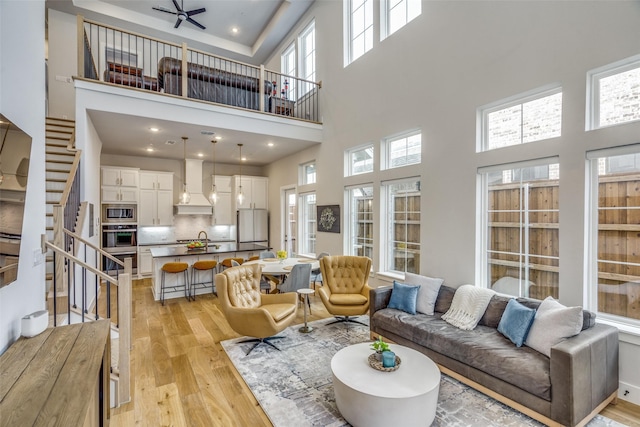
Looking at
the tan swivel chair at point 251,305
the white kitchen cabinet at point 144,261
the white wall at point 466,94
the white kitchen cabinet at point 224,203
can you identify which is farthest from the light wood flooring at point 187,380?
the white kitchen cabinet at point 224,203

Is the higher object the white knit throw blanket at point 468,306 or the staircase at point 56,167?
the staircase at point 56,167

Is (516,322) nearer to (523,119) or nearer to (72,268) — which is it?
(523,119)

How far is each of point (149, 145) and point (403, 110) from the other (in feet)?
18.4

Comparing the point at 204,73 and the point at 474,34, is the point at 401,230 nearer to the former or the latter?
the point at 474,34

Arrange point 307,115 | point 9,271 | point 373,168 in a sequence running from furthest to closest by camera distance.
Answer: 1. point 307,115
2. point 373,168
3. point 9,271

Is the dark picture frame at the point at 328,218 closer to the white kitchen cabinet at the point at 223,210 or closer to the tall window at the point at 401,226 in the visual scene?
the tall window at the point at 401,226

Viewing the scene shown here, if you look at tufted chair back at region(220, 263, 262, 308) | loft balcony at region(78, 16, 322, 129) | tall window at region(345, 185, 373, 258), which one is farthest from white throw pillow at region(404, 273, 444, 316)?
loft balcony at region(78, 16, 322, 129)

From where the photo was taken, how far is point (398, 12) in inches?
196

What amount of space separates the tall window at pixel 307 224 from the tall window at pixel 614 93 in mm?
5178

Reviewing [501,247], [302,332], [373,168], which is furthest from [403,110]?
[302,332]

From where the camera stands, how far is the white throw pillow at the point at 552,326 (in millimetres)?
2475

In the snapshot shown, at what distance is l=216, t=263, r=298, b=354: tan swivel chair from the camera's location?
3.40 meters

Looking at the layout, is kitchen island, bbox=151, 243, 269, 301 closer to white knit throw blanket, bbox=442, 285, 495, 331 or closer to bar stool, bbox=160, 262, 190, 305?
bar stool, bbox=160, 262, 190, 305

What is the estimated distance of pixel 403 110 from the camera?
15.6 feet
